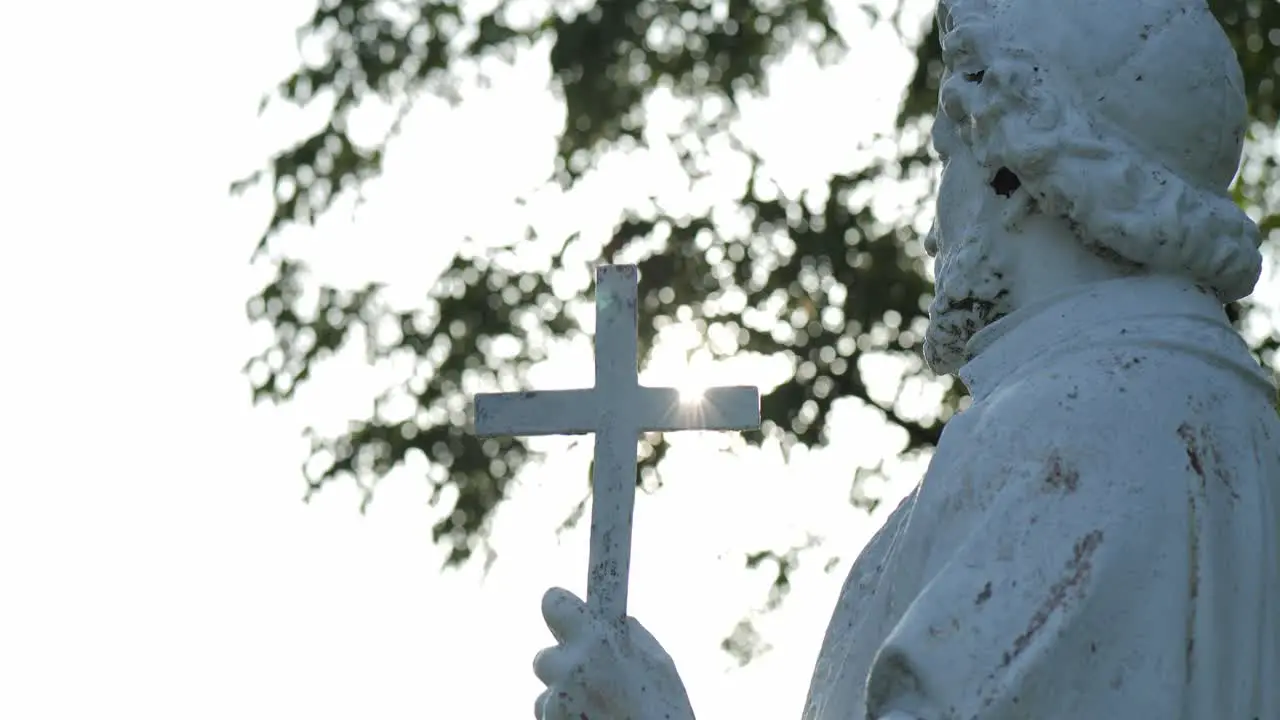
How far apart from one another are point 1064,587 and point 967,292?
2.03 feet

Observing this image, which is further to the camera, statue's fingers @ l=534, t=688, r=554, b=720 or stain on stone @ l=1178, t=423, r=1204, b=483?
statue's fingers @ l=534, t=688, r=554, b=720

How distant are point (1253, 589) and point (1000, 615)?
37cm

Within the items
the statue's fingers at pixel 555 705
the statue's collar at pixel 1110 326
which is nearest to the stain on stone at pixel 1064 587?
the statue's collar at pixel 1110 326

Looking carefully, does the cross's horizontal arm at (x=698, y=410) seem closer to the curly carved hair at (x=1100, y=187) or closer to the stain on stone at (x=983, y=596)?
the curly carved hair at (x=1100, y=187)

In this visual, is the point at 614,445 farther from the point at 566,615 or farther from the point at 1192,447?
the point at 1192,447

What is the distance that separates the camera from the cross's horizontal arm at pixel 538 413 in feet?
14.6

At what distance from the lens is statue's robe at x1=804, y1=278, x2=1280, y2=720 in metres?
3.37

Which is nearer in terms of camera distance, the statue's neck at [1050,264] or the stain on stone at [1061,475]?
the stain on stone at [1061,475]

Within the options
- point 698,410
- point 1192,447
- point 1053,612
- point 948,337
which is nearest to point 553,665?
point 698,410

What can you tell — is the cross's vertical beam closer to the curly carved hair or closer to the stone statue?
the stone statue

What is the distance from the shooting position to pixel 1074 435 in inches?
137

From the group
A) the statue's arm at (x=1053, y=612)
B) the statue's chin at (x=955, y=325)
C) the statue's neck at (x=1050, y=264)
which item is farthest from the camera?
the statue's chin at (x=955, y=325)

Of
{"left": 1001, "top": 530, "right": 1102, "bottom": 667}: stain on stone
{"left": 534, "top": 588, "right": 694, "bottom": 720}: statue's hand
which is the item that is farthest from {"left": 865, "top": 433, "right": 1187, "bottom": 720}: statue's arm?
{"left": 534, "top": 588, "right": 694, "bottom": 720}: statue's hand

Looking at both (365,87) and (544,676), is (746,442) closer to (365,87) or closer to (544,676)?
(365,87)
